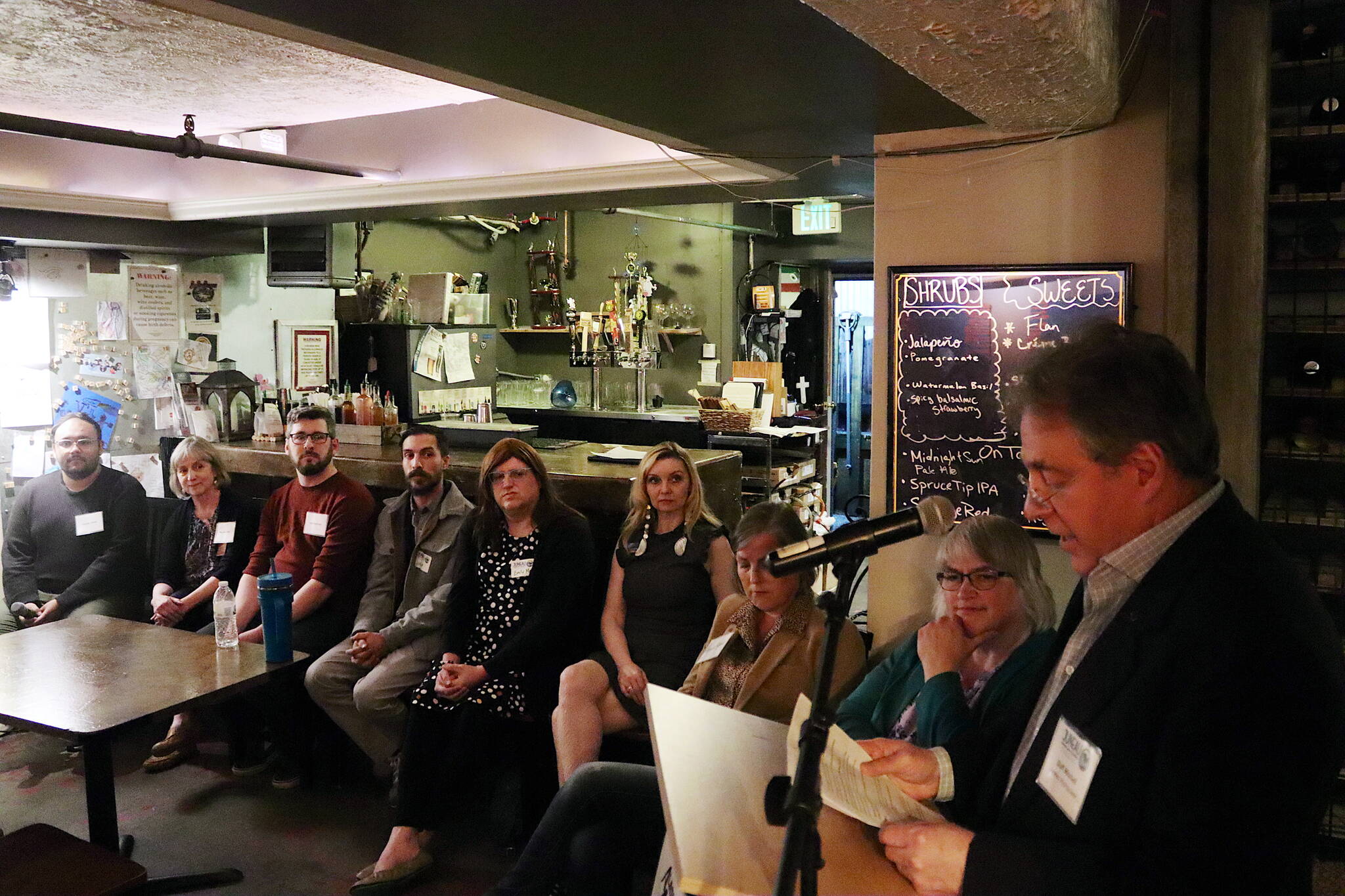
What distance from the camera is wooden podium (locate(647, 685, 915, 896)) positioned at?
1306 millimetres

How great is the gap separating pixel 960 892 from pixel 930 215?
7.10ft

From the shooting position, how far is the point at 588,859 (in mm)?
2412

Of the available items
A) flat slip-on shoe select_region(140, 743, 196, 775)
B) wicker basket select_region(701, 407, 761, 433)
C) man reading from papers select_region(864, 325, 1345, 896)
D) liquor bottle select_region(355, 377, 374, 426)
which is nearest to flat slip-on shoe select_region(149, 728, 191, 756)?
flat slip-on shoe select_region(140, 743, 196, 775)

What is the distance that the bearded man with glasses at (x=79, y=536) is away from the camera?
4.36 m

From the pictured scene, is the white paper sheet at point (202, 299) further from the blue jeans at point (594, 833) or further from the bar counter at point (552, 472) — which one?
the blue jeans at point (594, 833)

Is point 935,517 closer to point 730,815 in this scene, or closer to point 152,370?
point 730,815

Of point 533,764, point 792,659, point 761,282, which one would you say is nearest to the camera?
point 792,659

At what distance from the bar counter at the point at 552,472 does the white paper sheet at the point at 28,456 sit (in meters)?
0.80

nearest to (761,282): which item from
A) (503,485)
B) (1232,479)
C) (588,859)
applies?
(503,485)

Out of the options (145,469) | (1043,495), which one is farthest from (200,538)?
(1043,495)

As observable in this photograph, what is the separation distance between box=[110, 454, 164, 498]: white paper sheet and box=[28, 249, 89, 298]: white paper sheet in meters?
0.88

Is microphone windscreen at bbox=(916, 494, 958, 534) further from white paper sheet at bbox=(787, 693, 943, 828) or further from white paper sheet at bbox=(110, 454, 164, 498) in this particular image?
white paper sheet at bbox=(110, 454, 164, 498)

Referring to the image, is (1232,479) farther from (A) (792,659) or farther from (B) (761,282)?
(B) (761,282)

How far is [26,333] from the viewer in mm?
5031
